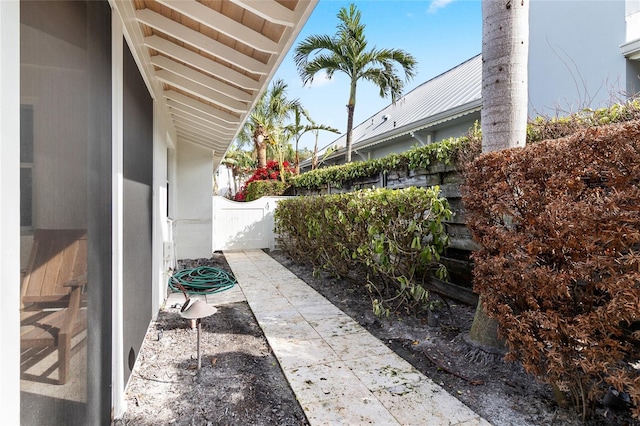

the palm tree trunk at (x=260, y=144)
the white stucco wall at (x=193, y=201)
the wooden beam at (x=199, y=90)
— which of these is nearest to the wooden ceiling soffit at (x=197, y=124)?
the wooden beam at (x=199, y=90)

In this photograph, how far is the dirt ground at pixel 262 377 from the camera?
7.75ft

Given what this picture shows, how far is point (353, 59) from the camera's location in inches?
397

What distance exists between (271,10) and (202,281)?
15.4ft

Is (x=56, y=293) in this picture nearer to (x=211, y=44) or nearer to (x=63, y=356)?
(x=63, y=356)

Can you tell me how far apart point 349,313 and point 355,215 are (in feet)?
4.24

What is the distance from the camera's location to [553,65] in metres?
7.14

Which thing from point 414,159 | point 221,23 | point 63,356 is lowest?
point 63,356

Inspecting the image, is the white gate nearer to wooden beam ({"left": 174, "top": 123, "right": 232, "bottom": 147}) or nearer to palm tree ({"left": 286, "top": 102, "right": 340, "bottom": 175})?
wooden beam ({"left": 174, "top": 123, "right": 232, "bottom": 147})

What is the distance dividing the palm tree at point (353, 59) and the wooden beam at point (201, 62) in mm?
7239

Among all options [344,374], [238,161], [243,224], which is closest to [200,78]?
[344,374]

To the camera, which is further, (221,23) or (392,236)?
(392,236)

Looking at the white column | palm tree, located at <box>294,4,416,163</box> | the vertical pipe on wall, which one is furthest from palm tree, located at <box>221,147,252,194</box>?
the vertical pipe on wall

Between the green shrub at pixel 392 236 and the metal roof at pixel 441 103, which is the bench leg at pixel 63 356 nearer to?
the green shrub at pixel 392 236

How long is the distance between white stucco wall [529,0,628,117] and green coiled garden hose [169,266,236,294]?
19.9 ft
